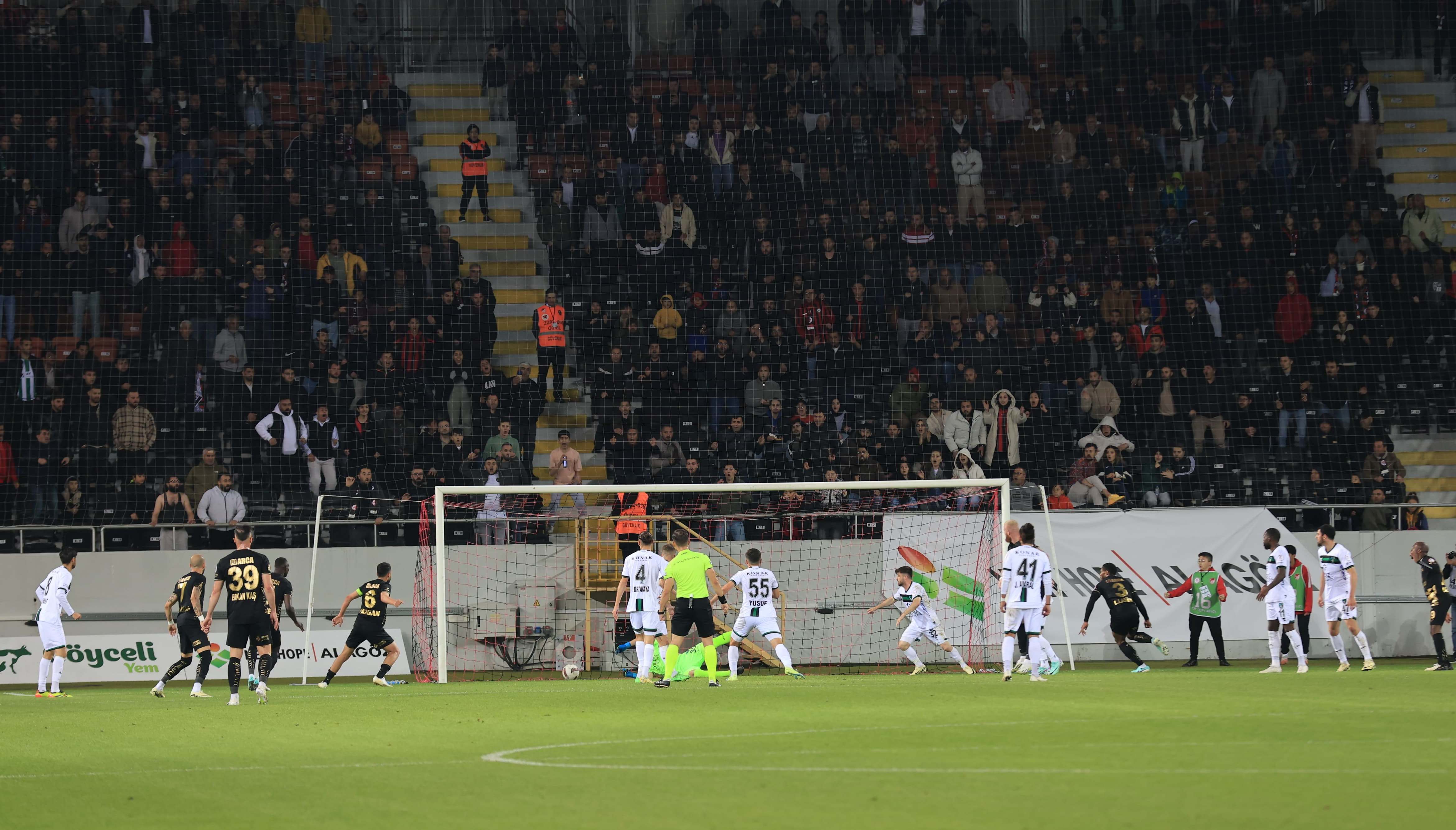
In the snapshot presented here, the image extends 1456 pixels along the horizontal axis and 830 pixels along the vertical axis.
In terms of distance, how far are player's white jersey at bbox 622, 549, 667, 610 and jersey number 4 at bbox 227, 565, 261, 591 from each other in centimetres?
563

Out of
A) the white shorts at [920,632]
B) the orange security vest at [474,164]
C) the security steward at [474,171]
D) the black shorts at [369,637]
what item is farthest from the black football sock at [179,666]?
the orange security vest at [474,164]

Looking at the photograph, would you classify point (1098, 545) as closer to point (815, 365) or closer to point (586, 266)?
point (815, 365)

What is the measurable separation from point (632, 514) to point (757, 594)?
4.67 meters

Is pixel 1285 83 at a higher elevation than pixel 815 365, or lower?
higher

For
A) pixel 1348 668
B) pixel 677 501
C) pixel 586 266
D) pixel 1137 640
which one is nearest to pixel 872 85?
pixel 586 266

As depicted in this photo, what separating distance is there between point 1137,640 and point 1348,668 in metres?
3.17

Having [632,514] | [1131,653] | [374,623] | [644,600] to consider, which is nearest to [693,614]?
[644,600]

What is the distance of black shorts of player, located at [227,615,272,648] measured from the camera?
18062 millimetres

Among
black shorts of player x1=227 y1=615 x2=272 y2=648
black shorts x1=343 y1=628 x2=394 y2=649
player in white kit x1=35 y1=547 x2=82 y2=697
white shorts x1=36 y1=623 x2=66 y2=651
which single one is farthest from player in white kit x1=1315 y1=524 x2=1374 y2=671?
white shorts x1=36 y1=623 x2=66 y2=651

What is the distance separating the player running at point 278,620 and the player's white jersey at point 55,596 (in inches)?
96.8

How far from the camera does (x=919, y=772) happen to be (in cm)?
1012

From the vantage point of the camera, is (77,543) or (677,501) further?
(677,501)

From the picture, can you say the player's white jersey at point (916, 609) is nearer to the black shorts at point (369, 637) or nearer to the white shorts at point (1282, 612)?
the white shorts at point (1282, 612)

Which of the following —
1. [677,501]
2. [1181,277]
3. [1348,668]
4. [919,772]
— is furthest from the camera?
[1181,277]
